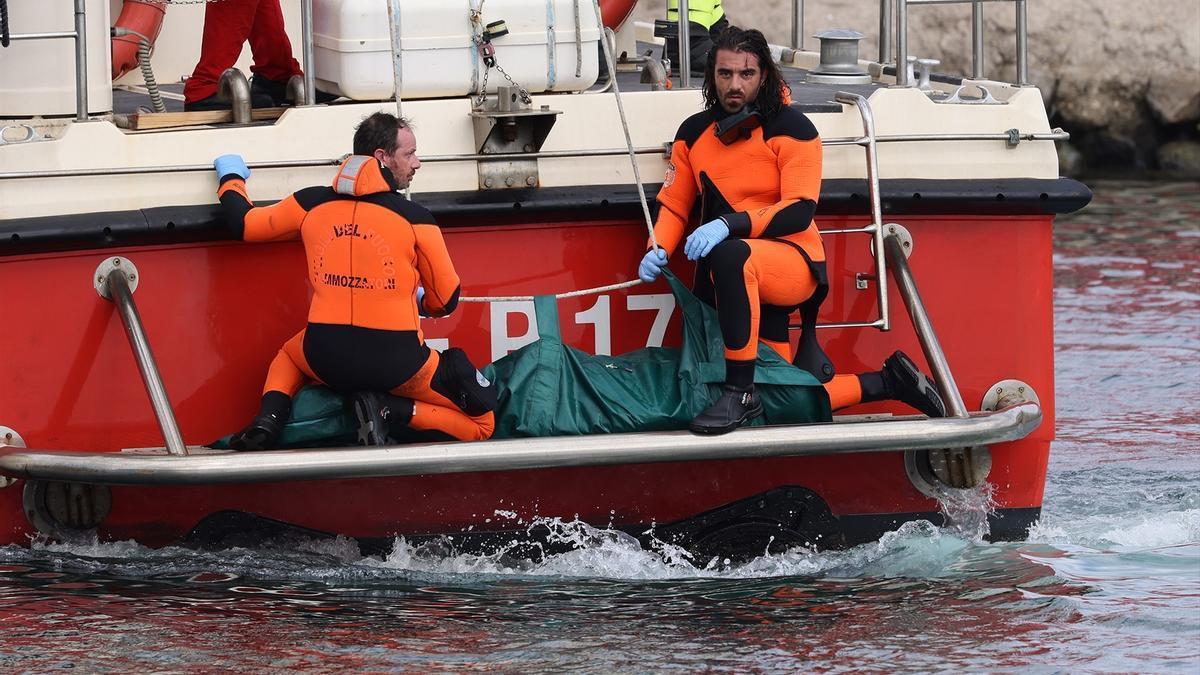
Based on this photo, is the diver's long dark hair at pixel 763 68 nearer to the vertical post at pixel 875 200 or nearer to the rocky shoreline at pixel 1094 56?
the vertical post at pixel 875 200

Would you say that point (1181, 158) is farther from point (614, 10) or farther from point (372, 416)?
point (372, 416)

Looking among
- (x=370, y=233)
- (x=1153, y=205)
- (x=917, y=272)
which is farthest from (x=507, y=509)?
(x=1153, y=205)

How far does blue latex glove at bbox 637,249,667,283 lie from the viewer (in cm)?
547

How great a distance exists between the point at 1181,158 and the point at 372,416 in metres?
12.9

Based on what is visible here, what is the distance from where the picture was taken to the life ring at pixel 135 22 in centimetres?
712

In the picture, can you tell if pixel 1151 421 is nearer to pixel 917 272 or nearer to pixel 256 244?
pixel 917 272

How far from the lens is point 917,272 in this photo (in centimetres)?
577

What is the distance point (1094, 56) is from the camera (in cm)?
1694

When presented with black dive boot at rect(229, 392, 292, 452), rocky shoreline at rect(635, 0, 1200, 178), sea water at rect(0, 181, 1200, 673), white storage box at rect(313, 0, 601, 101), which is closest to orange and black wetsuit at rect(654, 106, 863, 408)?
white storage box at rect(313, 0, 601, 101)

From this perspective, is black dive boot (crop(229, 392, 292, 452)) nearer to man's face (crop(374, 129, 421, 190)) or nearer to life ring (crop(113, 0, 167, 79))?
man's face (crop(374, 129, 421, 190))

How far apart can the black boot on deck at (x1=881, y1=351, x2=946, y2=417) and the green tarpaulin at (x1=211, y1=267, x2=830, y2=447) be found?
9.0 inches

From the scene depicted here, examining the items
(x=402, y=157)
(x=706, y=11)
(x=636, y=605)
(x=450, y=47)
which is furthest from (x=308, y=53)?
(x=706, y=11)

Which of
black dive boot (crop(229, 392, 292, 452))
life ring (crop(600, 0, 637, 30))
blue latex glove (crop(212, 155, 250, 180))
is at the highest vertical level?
life ring (crop(600, 0, 637, 30))

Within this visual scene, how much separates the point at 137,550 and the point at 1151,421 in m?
4.46
